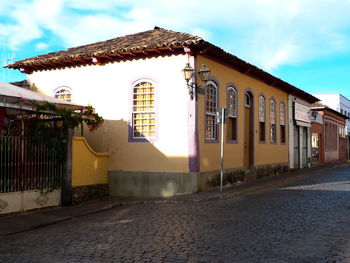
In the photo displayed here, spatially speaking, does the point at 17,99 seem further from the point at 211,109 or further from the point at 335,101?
the point at 335,101

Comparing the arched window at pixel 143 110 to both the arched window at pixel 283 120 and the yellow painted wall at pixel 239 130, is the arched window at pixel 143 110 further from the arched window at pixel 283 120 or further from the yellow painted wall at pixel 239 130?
the arched window at pixel 283 120

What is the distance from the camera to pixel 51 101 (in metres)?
9.59

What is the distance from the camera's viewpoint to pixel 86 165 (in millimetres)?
10891

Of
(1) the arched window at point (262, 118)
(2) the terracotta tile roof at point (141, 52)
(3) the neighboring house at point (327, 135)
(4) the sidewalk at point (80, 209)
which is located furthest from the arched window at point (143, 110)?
(3) the neighboring house at point (327, 135)

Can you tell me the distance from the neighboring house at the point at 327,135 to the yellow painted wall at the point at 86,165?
58.6ft

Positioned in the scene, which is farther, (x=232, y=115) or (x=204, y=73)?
(x=232, y=115)

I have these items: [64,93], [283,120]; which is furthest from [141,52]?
[283,120]

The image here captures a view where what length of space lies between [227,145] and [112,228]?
23.8 feet

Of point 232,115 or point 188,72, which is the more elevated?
point 188,72

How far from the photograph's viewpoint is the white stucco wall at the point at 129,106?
1151 cm

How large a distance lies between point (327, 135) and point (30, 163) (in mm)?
26389

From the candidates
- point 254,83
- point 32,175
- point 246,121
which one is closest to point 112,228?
point 32,175

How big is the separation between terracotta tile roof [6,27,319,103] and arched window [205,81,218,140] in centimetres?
100

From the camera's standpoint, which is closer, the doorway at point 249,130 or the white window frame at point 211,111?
the white window frame at point 211,111
